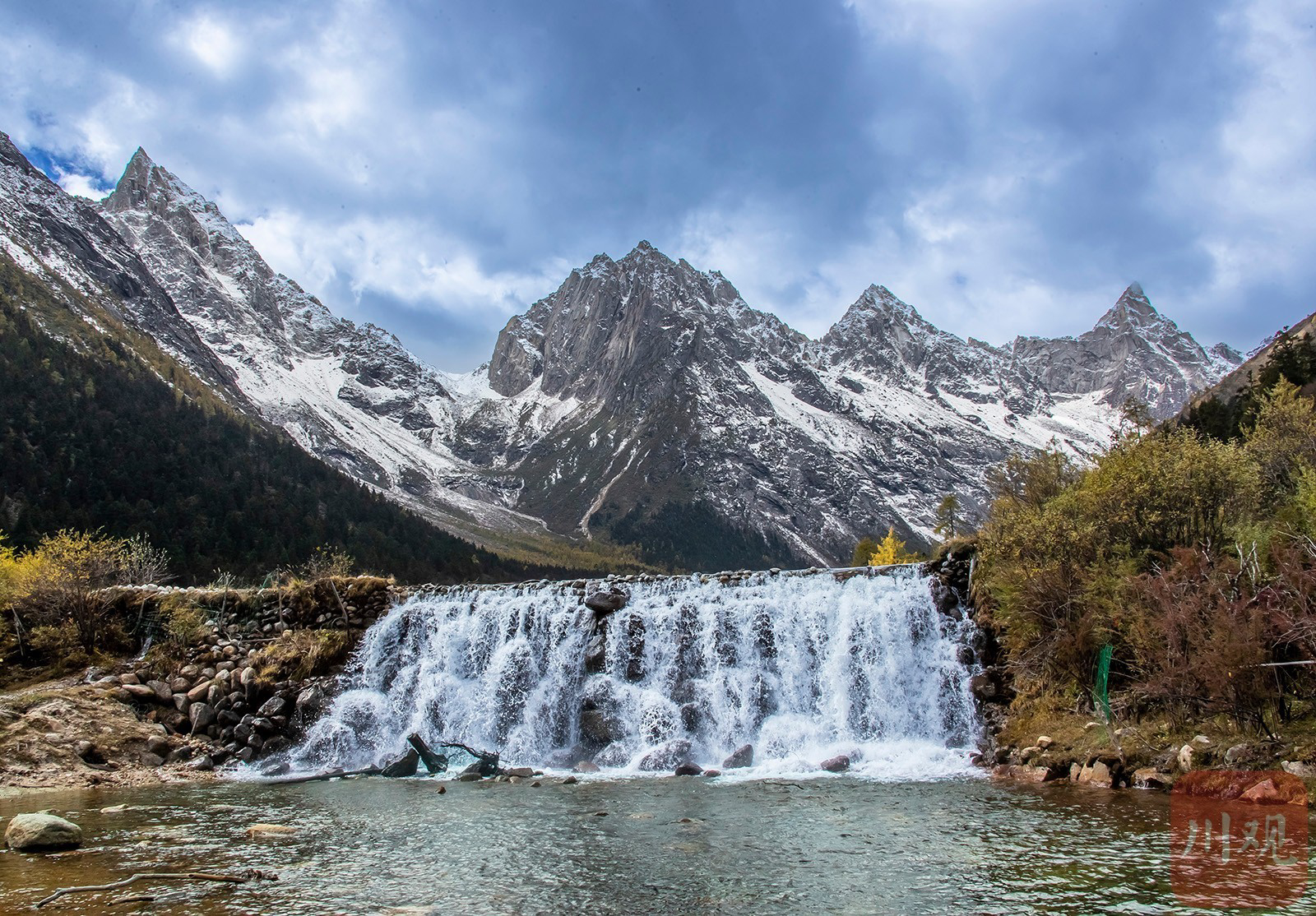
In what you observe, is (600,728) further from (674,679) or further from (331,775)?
(331,775)

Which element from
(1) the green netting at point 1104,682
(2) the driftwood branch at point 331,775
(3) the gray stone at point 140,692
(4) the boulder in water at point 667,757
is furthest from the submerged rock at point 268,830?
(1) the green netting at point 1104,682

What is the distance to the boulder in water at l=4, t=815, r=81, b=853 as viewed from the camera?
41.0 ft

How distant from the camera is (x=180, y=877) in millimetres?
10883

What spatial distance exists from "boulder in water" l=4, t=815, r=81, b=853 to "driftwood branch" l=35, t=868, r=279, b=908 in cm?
308

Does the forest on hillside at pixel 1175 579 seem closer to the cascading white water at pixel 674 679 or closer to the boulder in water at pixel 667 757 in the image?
the cascading white water at pixel 674 679

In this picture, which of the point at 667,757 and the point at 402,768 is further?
the point at 667,757

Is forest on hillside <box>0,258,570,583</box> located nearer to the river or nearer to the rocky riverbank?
the rocky riverbank

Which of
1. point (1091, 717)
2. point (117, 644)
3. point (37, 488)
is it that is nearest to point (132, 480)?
point (37, 488)

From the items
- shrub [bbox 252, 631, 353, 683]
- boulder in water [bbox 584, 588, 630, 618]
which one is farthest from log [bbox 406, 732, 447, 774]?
boulder in water [bbox 584, 588, 630, 618]

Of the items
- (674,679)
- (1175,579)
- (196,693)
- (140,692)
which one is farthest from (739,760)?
(140,692)

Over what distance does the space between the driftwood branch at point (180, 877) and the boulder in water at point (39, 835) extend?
3.08m

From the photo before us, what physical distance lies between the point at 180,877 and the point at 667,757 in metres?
16.8

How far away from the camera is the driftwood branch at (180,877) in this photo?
1006 cm

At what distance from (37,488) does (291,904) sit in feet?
416
